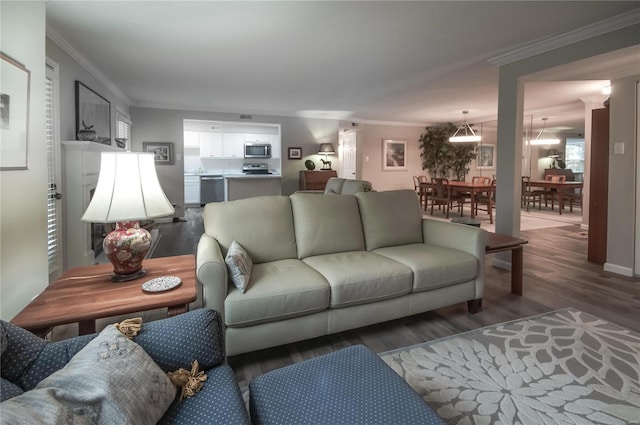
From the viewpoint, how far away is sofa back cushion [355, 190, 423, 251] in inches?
110

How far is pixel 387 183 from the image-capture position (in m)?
9.25

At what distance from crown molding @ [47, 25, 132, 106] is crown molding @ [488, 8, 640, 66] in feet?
14.6

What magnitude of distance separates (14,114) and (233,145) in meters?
7.58

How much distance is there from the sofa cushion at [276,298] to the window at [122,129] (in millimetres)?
4645

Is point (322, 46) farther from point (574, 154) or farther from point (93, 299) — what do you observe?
point (574, 154)

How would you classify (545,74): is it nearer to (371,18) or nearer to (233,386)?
(371,18)

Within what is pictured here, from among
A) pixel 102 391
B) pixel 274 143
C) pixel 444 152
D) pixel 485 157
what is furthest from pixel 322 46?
pixel 485 157

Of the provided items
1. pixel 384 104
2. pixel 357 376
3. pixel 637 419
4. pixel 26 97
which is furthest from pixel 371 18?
pixel 384 104

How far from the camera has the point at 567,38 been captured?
313 cm

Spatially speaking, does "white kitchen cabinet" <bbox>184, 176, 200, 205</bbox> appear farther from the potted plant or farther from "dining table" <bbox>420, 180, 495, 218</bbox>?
"dining table" <bbox>420, 180, 495, 218</bbox>

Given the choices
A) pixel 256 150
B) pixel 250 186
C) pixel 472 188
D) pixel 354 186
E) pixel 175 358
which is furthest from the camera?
pixel 256 150

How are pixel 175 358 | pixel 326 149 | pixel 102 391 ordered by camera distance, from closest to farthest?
pixel 102 391, pixel 175 358, pixel 326 149

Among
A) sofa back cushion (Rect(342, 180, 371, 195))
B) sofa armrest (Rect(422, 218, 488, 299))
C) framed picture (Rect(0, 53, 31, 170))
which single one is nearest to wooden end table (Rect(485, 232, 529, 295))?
sofa armrest (Rect(422, 218, 488, 299))

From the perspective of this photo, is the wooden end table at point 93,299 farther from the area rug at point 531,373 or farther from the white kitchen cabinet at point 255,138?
the white kitchen cabinet at point 255,138
